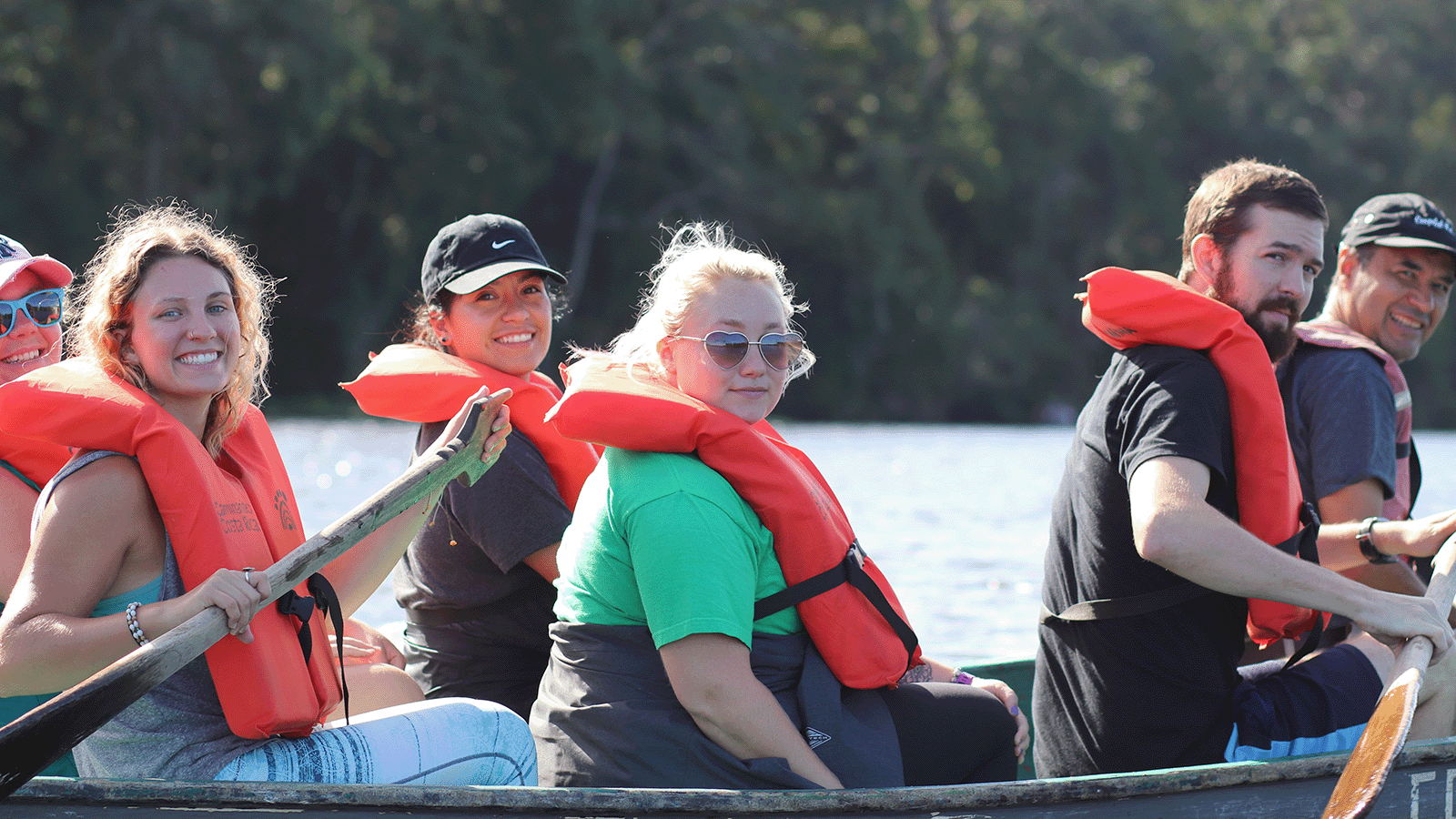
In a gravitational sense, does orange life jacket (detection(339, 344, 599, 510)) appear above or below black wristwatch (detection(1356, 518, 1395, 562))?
above

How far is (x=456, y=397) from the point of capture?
3.07 m

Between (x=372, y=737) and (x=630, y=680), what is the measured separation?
0.47m

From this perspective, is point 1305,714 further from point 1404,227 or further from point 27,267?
point 27,267

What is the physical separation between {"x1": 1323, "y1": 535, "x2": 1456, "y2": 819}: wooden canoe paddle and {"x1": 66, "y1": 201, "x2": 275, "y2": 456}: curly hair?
1.95 m

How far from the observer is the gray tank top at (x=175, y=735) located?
7.76 ft

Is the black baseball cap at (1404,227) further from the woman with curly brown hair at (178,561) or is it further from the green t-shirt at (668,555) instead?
the woman with curly brown hair at (178,561)

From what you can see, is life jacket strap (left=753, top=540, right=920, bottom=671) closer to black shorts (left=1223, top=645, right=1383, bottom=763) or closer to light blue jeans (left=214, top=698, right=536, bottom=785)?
light blue jeans (left=214, top=698, right=536, bottom=785)

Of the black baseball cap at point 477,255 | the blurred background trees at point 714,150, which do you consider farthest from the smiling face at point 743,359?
the blurred background trees at point 714,150

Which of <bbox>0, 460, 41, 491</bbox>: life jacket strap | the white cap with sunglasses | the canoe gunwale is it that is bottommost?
the canoe gunwale

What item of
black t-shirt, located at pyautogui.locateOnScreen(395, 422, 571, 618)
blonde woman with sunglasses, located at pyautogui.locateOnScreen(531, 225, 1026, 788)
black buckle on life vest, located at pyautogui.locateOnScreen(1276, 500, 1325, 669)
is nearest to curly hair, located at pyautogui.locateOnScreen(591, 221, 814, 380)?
blonde woman with sunglasses, located at pyautogui.locateOnScreen(531, 225, 1026, 788)

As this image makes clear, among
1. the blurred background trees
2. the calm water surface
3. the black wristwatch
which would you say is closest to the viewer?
the black wristwatch

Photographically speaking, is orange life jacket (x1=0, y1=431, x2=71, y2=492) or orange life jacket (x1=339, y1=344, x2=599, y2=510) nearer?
orange life jacket (x1=0, y1=431, x2=71, y2=492)

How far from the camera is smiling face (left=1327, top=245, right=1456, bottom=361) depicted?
137 inches

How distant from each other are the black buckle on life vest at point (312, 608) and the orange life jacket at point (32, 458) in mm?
524
